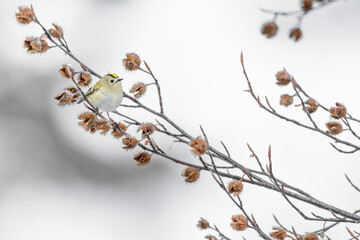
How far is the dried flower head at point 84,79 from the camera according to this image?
9.34ft

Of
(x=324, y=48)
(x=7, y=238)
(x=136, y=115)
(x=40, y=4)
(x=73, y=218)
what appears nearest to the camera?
(x=7, y=238)

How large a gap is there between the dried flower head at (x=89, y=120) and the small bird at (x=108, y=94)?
98 cm

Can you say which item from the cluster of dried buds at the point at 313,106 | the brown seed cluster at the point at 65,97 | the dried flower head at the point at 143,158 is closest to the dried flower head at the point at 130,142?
the dried flower head at the point at 143,158

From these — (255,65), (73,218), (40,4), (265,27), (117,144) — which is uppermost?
(40,4)

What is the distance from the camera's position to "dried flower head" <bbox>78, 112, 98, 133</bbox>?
2705 millimetres

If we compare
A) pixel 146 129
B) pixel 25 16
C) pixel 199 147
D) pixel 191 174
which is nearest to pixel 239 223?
pixel 191 174

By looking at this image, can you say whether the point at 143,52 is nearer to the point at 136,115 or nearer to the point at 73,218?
the point at 136,115

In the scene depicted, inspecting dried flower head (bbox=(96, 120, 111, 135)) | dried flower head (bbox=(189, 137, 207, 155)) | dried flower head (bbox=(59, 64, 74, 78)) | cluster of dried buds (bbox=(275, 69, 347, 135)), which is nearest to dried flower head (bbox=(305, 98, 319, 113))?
cluster of dried buds (bbox=(275, 69, 347, 135))

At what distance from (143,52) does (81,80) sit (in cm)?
2427

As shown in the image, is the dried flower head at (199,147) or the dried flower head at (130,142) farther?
the dried flower head at (130,142)

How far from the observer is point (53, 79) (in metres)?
19.2

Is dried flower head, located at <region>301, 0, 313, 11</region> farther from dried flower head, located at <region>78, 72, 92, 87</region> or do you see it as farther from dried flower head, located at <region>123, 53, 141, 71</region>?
dried flower head, located at <region>78, 72, 92, 87</region>

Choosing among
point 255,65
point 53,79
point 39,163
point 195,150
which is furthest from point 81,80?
point 255,65

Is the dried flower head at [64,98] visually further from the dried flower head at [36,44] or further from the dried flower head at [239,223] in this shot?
the dried flower head at [239,223]
